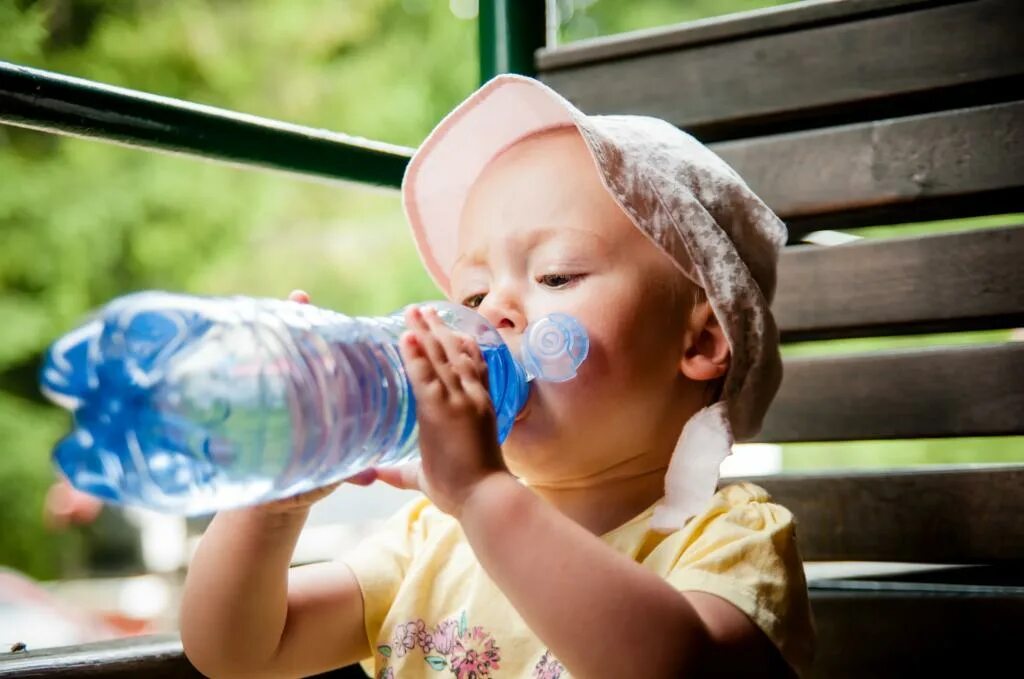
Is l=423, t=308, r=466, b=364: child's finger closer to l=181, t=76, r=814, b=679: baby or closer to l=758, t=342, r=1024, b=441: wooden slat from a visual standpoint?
l=181, t=76, r=814, b=679: baby

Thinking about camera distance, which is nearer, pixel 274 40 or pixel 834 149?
pixel 834 149

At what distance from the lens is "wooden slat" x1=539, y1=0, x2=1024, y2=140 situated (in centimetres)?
166

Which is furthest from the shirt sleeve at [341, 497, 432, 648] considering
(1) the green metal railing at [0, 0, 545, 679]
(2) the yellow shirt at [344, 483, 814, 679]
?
(1) the green metal railing at [0, 0, 545, 679]

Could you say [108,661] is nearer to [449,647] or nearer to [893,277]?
[449,647]

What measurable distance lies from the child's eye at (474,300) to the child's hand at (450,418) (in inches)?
10.1

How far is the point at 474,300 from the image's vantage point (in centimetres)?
134

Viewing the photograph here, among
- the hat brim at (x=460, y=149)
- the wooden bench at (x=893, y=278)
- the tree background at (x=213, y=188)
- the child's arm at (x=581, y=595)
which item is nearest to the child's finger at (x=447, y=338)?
the child's arm at (x=581, y=595)

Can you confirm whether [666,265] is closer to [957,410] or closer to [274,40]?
[957,410]

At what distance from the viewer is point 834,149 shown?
1751 millimetres

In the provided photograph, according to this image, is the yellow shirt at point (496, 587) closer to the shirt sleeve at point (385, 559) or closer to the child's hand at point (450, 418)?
the shirt sleeve at point (385, 559)

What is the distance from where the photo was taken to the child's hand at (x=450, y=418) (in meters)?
1.05

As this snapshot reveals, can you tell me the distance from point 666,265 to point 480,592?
42 centimetres

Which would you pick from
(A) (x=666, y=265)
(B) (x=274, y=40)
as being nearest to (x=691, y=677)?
(A) (x=666, y=265)

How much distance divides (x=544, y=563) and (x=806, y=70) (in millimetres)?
1072
